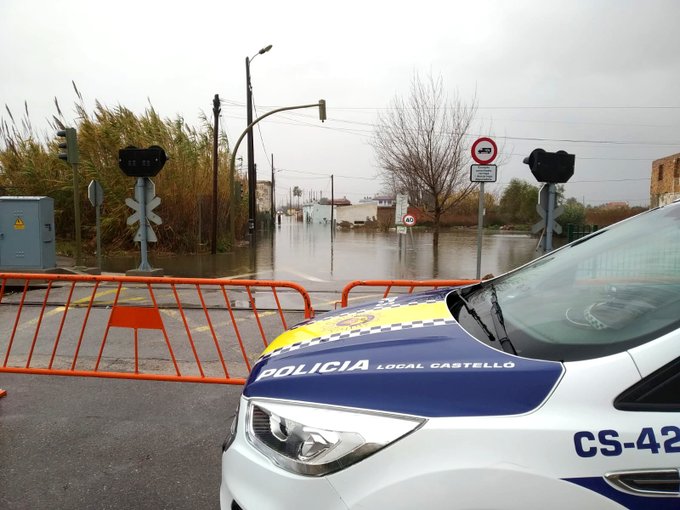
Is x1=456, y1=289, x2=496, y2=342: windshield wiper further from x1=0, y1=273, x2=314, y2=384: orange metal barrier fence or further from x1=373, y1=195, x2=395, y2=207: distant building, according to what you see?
x1=373, y1=195, x2=395, y2=207: distant building

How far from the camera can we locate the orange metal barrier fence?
4.18 m

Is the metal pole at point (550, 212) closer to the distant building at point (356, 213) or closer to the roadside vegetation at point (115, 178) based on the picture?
the roadside vegetation at point (115, 178)

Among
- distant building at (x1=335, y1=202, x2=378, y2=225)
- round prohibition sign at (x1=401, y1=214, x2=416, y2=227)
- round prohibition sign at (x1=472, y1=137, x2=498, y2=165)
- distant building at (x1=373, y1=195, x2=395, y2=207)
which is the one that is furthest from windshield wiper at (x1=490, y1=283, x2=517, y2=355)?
distant building at (x1=373, y1=195, x2=395, y2=207)

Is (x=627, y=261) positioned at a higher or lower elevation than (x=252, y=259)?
higher

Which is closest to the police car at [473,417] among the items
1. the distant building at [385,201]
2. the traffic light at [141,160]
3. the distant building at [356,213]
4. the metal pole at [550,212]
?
the metal pole at [550,212]

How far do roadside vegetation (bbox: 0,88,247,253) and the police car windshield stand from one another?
16067 mm

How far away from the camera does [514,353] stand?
160 cm

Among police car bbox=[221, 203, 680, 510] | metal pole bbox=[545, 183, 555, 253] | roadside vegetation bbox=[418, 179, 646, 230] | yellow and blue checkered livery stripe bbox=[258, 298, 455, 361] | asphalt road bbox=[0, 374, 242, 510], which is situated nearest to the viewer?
police car bbox=[221, 203, 680, 510]

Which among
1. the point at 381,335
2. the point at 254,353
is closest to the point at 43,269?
the point at 254,353

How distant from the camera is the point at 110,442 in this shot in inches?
132

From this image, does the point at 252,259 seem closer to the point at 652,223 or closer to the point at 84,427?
Answer: the point at 84,427

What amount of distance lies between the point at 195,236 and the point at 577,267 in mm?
16320

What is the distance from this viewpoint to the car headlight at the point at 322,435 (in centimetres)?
140

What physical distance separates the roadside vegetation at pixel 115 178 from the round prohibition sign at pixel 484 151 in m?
11.8
